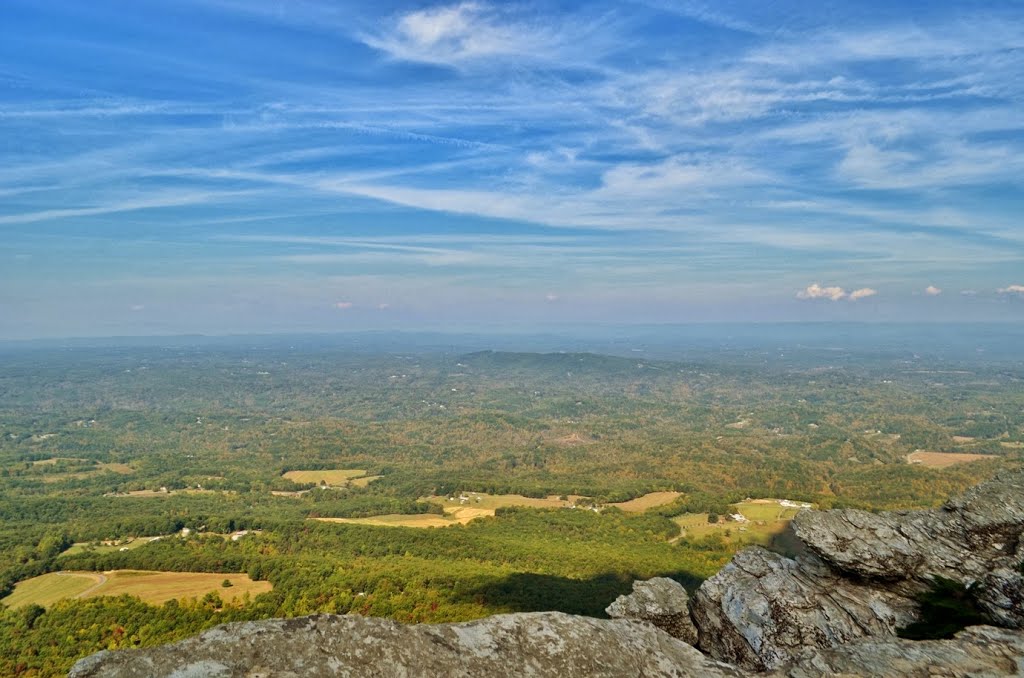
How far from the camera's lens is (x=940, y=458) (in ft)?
538

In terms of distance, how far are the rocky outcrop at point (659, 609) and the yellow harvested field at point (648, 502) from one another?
335ft

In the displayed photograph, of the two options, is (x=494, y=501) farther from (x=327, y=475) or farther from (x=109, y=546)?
(x=109, y=546)

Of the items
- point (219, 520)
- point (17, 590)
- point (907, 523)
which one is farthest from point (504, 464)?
point (907, 523)

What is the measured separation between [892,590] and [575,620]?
10.8m

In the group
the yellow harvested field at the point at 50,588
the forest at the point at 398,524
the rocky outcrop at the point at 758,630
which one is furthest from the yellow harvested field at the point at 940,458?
the yellow harvested field at the point at 50,588

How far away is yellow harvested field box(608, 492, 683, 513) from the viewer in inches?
4476

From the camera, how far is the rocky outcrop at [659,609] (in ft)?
42.9

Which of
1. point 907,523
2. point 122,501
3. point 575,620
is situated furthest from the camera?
point 122,501

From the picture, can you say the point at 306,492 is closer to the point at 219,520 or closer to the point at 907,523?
the point at 219,520

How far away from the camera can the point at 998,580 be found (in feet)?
40.1

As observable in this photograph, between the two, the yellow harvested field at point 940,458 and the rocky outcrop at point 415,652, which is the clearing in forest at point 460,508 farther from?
the yellow harvested field at point 940,458

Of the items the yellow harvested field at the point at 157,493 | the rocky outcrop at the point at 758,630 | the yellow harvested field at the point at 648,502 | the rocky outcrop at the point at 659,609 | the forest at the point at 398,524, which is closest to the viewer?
the rocky outcrop at the point at 758,630

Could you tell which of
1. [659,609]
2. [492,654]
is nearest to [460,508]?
[659,609]

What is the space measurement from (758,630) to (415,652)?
361 inches
